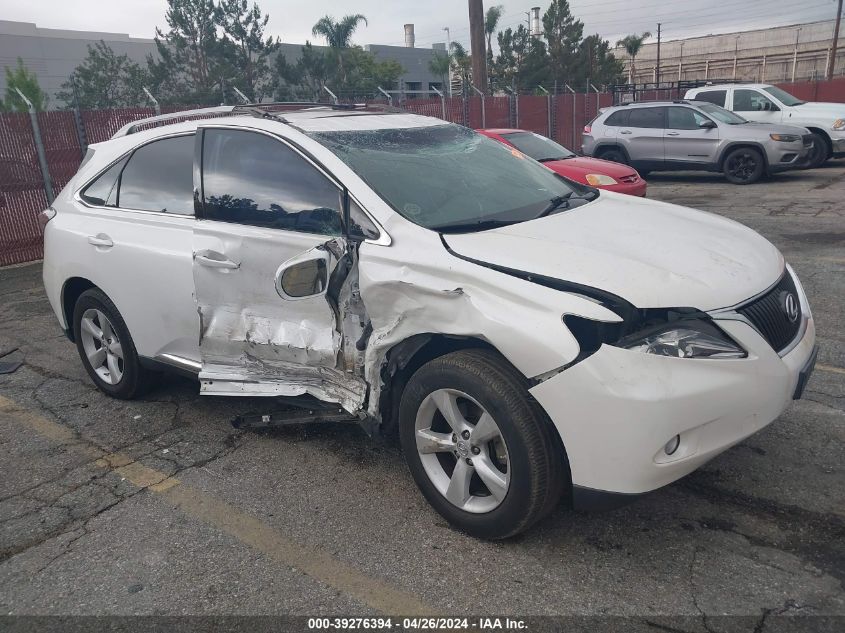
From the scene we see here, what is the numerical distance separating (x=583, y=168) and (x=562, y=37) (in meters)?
32.8

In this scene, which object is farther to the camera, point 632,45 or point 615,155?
point 632,45

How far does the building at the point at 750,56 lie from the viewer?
169 ft

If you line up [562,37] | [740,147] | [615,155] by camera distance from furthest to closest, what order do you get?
[562,37] < [615,155] < [740,147]

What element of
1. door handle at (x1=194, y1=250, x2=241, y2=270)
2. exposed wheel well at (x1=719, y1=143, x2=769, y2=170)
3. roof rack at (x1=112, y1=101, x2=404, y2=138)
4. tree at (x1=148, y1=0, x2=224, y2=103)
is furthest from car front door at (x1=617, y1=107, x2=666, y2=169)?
tree at (x1=148, y1=0, x2=224, y2=103)

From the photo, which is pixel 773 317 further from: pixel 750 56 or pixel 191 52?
pixel 750 56

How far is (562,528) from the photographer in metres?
3.06

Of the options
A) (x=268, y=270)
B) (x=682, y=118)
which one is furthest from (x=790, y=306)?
(x=682, y=118)

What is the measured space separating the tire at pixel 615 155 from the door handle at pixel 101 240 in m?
13.0

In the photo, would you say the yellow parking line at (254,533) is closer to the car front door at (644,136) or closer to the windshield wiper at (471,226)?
the windshield wiper at (471,226)

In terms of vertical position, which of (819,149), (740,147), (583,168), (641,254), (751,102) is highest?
(751,102)

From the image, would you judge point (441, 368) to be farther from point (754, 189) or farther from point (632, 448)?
point (754, 189)

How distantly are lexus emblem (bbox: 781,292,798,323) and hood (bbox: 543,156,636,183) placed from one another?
682 cm

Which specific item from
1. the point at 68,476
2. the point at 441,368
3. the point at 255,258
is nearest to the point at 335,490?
the point at 441,368

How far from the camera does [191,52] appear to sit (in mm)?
25906
